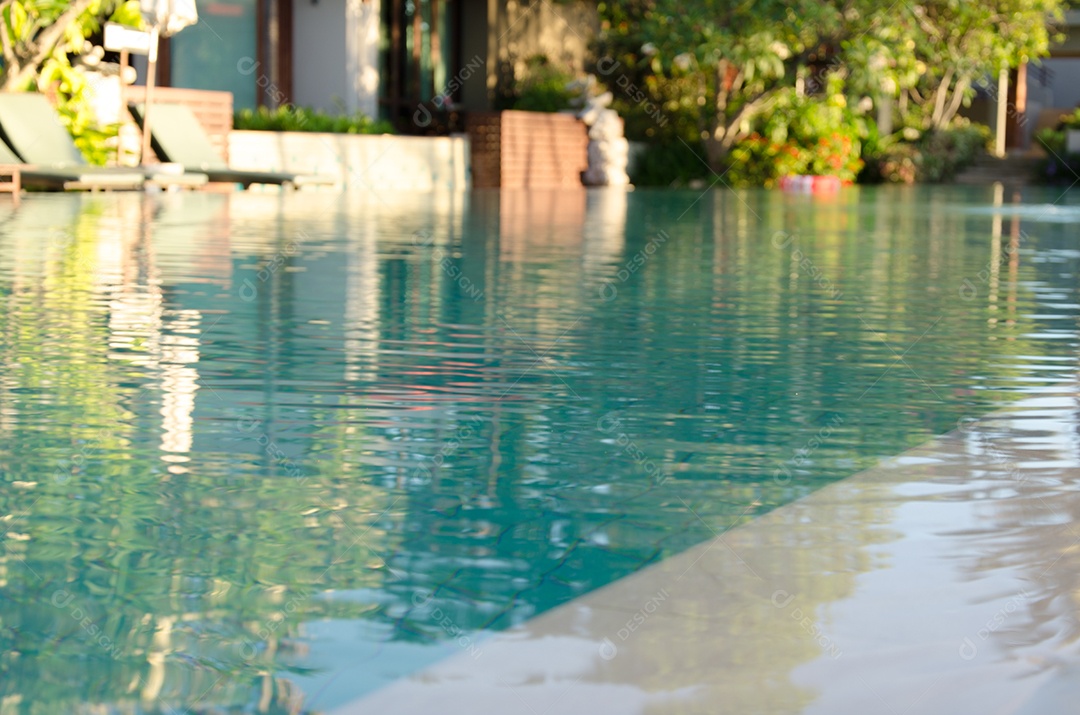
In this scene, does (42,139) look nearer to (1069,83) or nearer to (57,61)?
(57,61)

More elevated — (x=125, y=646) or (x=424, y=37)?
(x=424, y=37)

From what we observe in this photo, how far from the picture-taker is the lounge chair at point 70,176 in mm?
13461

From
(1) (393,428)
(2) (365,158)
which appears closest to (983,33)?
(2) (365,158)

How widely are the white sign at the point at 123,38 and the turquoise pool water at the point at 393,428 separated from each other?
25.8ft

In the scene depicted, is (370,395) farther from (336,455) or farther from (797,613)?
(797,613)

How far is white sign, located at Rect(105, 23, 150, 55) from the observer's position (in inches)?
604

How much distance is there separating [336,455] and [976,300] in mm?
3909

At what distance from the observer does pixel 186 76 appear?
2069cm

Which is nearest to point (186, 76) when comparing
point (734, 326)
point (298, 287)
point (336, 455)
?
point (298, 287)

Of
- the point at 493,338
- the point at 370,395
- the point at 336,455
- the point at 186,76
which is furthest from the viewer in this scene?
the point at 186,76

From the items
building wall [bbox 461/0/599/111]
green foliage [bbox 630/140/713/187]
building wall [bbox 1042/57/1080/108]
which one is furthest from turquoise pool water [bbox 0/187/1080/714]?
building wall [bbox 1042/57/1080/108]

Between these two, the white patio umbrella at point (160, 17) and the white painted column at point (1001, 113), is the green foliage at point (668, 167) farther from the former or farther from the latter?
the white painted column at point (1001, 113)

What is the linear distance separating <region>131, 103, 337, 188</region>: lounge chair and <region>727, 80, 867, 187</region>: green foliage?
1020cm

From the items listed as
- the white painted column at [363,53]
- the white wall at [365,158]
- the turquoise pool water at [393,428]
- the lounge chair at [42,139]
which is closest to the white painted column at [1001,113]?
the white wall at [365,158]
